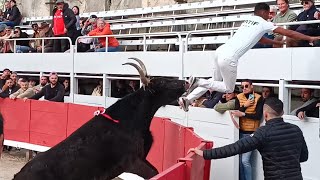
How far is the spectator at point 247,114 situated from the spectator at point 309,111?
1.63ft

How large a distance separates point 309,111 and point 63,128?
525 cm

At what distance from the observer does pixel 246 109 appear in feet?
24.2

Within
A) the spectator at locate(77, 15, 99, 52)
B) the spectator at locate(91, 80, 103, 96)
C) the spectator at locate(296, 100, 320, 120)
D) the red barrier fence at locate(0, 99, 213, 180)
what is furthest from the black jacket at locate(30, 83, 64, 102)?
the spectator at locate(296, 100, 320, 120)

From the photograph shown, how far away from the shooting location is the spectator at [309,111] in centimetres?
701

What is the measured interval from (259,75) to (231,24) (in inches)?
177

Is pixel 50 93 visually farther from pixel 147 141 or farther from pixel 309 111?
pixel 309 111

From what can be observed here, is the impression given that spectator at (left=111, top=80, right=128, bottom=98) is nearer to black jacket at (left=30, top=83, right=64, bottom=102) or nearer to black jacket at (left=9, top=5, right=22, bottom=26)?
black jacket at (left=30, top=83, right=64, bottom=102)

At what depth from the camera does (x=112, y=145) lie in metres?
6.63

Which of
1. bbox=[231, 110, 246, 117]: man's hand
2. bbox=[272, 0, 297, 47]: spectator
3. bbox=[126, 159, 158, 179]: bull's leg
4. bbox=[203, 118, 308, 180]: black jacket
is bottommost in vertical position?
bbox=[126, 159, 158, 179]: bull's leg

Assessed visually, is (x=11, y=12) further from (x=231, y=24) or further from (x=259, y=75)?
(x=259, y=75)

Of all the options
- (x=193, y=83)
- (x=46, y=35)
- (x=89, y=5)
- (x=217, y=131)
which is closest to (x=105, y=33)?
(x=46, y=35)

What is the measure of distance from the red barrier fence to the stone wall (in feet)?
20.0

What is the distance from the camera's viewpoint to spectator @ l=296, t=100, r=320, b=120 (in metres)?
7.01

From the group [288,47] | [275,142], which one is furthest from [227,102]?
[275,142]
